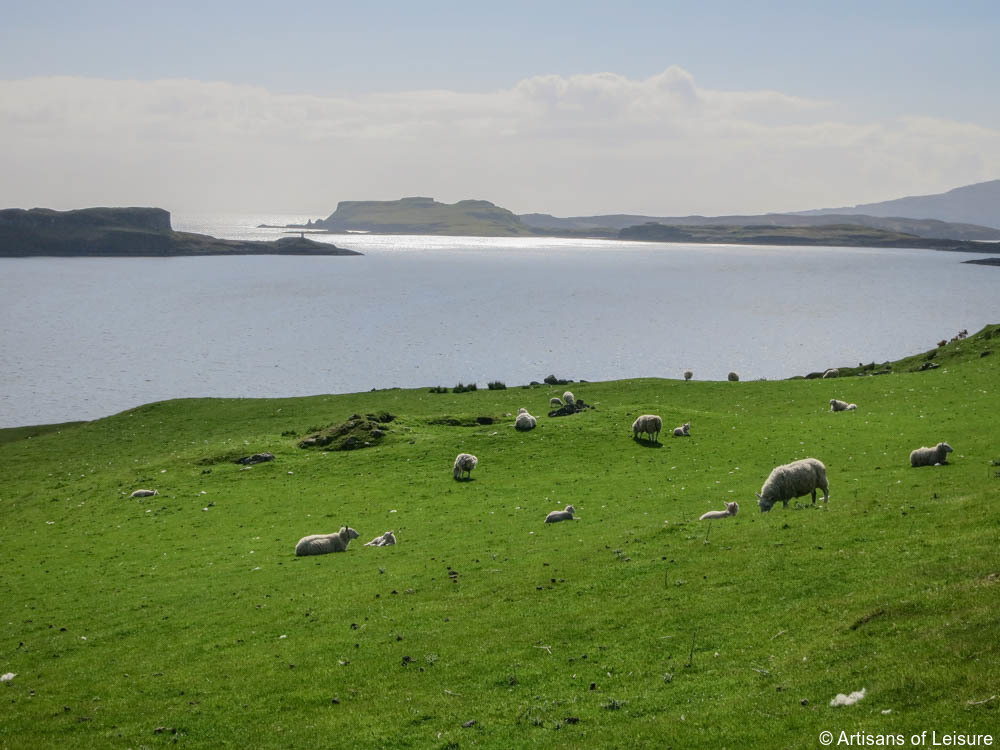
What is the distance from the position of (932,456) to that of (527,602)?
1833 cm

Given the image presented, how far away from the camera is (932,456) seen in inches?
1113

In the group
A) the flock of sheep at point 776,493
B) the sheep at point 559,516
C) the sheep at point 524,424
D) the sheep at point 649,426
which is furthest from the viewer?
the sheep at point 524,424

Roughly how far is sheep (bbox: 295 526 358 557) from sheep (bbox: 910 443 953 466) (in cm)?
2023

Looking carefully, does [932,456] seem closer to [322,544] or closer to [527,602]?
[527,602]

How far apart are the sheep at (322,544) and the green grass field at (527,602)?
27.9 inches

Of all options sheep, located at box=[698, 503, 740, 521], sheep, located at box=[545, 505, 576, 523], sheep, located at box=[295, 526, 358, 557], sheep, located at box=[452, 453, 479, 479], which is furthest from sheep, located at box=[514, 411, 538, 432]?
sheep, located at box=[698, 503, 740, 521]

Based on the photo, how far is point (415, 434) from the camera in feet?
146

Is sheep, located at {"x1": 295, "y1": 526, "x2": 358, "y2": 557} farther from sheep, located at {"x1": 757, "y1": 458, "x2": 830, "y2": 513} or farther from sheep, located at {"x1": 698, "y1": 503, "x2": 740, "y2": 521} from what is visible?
sheep, located at {"x1": 757, "y1": 458, "x2": 830, "y2": 513}

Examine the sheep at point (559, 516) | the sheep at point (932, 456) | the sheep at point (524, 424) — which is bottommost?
the sheep at point (559, 516)

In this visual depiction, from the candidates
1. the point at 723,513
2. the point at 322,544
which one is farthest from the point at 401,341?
the point at 723,513

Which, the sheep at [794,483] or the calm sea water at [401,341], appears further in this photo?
the calm sea water at [401,341]

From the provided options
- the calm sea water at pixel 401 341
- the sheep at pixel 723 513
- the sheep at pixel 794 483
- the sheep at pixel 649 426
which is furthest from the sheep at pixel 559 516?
the calm sea water at pixel 401 341

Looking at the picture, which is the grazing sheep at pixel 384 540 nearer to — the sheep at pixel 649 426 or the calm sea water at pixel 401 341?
the sheep at pixel 649 426

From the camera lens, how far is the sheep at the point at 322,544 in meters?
25.4
